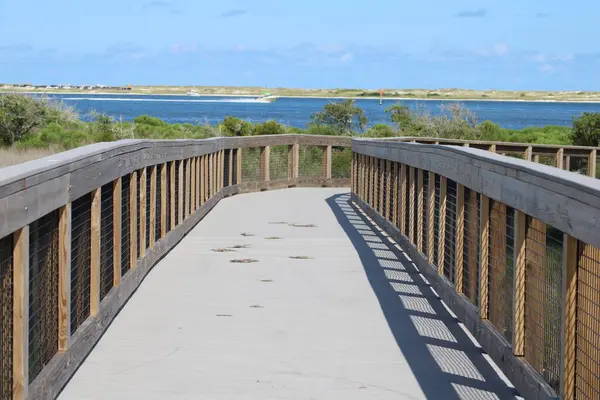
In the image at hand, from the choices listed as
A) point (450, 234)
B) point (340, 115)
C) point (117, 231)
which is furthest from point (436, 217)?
point (340, 115)

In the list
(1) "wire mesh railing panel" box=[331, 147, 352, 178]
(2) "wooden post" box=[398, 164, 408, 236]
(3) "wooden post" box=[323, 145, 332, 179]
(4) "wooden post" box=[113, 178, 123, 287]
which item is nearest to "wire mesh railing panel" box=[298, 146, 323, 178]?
(3) "wooden post" box=[323, 145, 332, 179]

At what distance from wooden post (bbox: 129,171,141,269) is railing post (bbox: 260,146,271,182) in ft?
44.5

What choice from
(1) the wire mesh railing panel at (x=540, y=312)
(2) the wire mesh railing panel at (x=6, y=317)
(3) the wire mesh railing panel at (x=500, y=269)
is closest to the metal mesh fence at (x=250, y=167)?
(3) the wire mesh railing panel at (x=500, y=269)

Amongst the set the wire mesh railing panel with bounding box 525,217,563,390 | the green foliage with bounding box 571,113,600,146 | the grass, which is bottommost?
the grass

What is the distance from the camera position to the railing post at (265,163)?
23.4m

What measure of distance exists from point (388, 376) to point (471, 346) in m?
1.10

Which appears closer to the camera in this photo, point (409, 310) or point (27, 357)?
point (27, 357)

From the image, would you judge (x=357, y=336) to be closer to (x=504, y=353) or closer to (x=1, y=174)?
(x=504, y=353)

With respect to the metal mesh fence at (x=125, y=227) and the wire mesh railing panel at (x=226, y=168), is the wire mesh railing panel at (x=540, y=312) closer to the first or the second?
the metal mesh fence at (x=125, y=227)

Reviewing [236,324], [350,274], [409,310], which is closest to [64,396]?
[236,324]

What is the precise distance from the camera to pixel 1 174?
492 centimetres

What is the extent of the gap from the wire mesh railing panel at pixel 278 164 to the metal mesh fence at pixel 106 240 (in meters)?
15.5

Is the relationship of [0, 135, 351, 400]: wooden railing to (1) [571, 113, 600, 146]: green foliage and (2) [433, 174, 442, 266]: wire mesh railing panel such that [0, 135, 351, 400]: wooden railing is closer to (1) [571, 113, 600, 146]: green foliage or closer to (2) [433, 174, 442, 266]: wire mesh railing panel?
(2) [433, 174, 442, 266]: wire mesh railing panel

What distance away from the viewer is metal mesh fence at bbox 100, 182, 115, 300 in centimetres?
805
